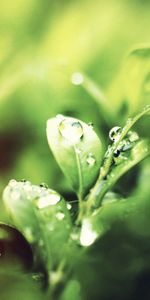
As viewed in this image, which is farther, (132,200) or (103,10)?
(103,10)

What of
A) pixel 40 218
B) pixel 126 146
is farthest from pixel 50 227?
pixel 126 146

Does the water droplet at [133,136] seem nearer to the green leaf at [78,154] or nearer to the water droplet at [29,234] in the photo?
the green leaf at [78,154]

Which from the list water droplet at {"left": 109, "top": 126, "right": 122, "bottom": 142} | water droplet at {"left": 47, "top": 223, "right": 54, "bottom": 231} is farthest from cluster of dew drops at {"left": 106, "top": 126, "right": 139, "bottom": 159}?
water droplet at {"left": 47, "top": 223, "right": 54, "bottom": 231}

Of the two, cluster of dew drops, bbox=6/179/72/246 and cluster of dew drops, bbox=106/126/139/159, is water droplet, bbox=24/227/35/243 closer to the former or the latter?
cluster of dew drops, bbox=6/179/72/246

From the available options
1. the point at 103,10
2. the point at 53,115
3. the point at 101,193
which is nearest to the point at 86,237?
the point at 101,193

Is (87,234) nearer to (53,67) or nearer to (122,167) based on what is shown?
(122,167)

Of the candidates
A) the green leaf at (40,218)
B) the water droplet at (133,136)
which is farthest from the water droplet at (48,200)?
the water droplet at (133,136)

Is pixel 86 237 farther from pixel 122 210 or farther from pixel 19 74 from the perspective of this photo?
pixel 19 74
